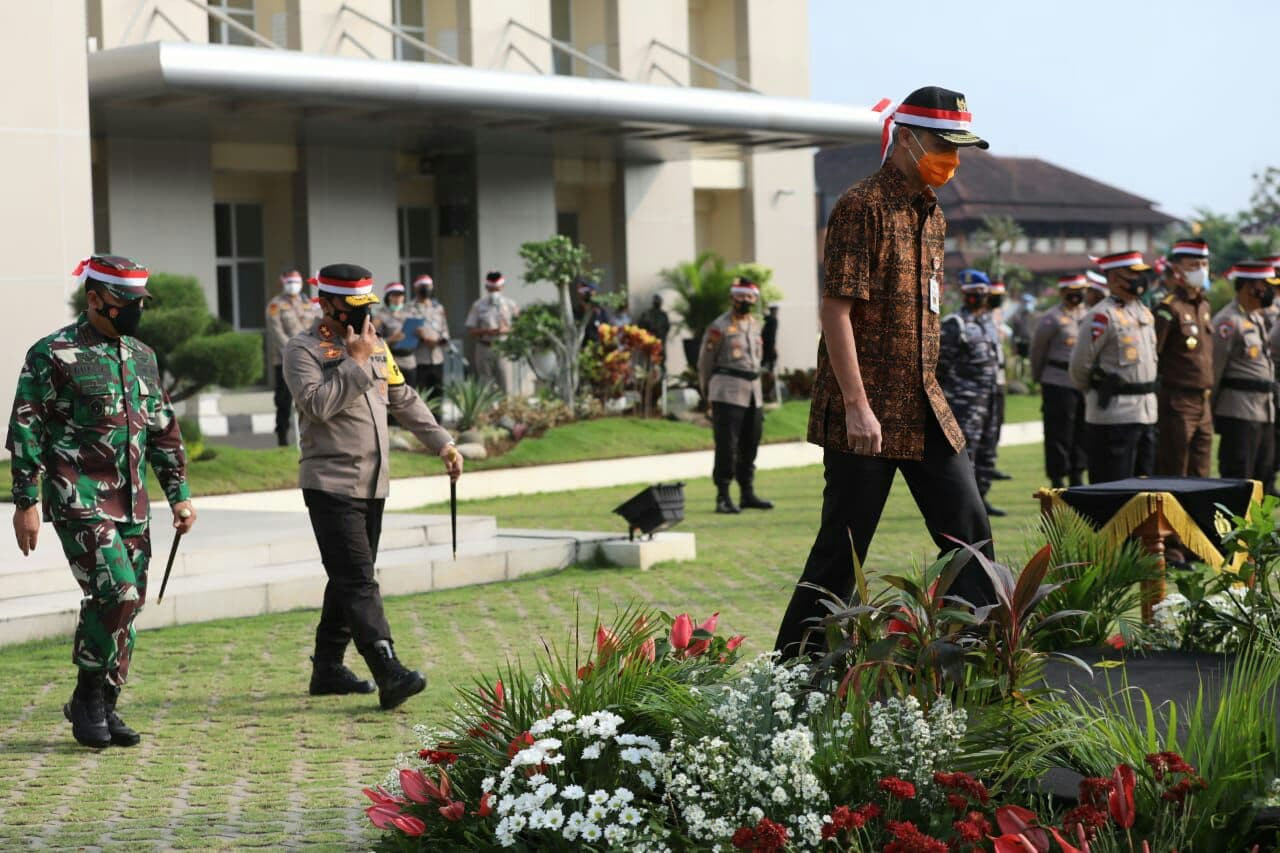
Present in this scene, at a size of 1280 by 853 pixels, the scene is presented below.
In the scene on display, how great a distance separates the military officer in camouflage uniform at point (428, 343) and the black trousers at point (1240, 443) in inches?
480

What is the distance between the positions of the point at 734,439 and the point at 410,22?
14732 millimetres

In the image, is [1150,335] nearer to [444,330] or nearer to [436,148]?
[444,330]

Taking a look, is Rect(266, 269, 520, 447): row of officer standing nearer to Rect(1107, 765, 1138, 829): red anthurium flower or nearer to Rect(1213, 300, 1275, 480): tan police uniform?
Rect(1213, 300, 1275, 480): tan police uniform

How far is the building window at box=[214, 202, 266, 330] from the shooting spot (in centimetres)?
2764

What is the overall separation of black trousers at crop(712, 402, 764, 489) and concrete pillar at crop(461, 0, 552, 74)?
12208 mm

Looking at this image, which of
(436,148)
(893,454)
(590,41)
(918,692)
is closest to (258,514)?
(893,454)

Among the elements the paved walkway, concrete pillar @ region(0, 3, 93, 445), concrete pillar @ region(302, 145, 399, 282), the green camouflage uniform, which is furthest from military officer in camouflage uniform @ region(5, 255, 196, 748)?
concrete pillar @ region(302, 145, 399, 282)

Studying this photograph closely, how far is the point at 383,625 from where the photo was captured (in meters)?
8.02

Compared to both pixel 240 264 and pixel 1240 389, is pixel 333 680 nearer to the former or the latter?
pixel 1240 389

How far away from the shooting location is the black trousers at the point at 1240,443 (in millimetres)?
13117

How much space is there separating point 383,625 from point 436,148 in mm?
21653

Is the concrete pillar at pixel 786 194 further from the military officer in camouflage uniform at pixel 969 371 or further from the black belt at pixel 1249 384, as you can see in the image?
the black belt at pixel 1249 384

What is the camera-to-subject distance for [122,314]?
7.41 m

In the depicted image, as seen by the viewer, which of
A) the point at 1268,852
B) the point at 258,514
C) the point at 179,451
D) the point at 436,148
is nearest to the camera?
the point at 1268,852
